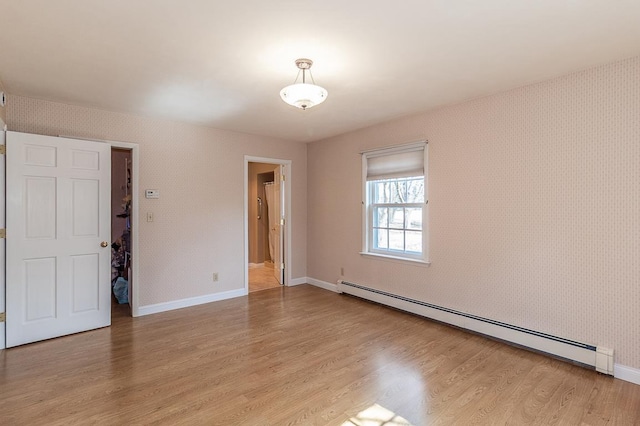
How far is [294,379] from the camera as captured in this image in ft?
8.41

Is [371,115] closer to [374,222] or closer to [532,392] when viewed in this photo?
[374,222]

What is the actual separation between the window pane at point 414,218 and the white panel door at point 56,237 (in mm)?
3609

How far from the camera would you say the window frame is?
3926mm

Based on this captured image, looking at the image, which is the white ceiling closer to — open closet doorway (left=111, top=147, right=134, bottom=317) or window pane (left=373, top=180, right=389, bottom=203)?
window pane (left=373, top=180, right=389, bottom=203)

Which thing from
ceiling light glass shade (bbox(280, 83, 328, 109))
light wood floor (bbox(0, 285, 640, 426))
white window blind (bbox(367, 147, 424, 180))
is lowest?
light wood floor (bbox(0, 285, 640, 426))

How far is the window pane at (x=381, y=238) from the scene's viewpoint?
4570 millimetres

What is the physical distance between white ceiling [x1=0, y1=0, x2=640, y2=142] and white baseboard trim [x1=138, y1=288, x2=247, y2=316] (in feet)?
8.23

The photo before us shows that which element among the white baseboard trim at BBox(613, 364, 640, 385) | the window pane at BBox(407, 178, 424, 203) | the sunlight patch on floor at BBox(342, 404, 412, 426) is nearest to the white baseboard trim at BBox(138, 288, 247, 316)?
the window pane at BBox(407, 178, 424, 203)

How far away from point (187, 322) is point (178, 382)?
1.42 meters

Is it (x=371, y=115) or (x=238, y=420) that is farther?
(x=371, y=115)

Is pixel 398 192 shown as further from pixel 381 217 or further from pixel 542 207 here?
pixel 542 207

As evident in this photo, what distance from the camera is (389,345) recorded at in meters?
3.19

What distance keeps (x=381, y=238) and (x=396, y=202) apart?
1.95ft

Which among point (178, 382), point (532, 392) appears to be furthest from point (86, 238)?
point (532, 392)
